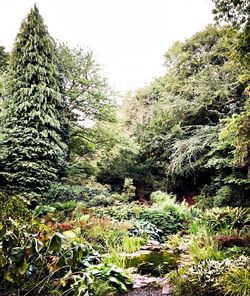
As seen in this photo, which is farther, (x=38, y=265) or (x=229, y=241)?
(x=229, y=241)

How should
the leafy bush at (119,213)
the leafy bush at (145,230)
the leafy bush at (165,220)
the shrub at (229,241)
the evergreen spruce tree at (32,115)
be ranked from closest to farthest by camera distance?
the shrub at (229,241)
the leafy bush at (145,230)
the leafy bush at (165,220)
the leafy bush at (119,213)
the evergreen spruce tree at (32,115)

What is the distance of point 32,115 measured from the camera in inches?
361

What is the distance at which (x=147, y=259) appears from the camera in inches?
187

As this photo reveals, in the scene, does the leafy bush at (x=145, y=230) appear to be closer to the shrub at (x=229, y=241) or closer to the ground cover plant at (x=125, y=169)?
the ground cover plant at (x=125, y=169)

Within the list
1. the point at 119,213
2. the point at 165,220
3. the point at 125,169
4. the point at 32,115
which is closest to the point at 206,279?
the point at 165,220

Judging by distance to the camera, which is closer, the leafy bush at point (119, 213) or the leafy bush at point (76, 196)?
the leafy bush at point (119, 213)

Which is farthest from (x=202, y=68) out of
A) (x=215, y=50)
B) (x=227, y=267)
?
(x=227, y=267)

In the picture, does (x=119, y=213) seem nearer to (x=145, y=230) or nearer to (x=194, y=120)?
(x=145, y=230)

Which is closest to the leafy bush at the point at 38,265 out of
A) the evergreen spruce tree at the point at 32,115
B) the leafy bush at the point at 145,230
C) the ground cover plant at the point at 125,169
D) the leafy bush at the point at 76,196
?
the ground cover plant at the point at 125,169

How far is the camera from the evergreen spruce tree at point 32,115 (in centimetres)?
877

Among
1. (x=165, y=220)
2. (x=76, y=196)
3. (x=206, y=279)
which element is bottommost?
(x=165, y=220)

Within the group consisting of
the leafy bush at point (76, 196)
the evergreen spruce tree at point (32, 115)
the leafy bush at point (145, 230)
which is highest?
the evergreen spruce tree at point (32, 115)

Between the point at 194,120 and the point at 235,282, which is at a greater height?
the point at 194,120

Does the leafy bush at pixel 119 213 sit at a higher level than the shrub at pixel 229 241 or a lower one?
lower
